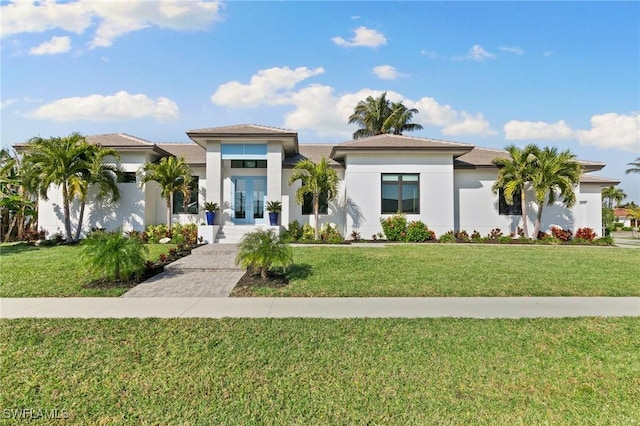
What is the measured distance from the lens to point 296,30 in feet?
37.3

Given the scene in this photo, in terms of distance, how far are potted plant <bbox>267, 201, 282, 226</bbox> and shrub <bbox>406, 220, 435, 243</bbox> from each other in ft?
20.8

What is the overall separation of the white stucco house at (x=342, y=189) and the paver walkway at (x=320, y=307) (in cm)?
977

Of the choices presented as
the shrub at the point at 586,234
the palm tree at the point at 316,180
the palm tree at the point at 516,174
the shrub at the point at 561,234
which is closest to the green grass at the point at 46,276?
the palm tree at the point at 316,180

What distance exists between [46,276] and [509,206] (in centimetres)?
1989

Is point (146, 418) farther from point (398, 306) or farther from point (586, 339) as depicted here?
point (586, 339)

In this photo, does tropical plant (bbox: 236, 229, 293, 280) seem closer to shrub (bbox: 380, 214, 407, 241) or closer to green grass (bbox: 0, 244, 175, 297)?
green grass (bbox: 0, 244, 175, 297)

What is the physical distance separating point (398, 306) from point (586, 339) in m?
2.84

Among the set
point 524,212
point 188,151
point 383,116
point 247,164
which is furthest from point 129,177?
point 383,116

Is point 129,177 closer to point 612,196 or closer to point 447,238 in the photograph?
point 447,238

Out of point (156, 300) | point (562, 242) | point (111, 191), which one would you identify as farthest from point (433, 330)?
point (111, 191)

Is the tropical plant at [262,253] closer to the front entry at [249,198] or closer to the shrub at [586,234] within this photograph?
the front entry at [249,198]

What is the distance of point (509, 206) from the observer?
1886 cm

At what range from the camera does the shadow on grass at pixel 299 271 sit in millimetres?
8836

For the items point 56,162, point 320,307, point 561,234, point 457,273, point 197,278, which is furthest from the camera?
point 561,234
